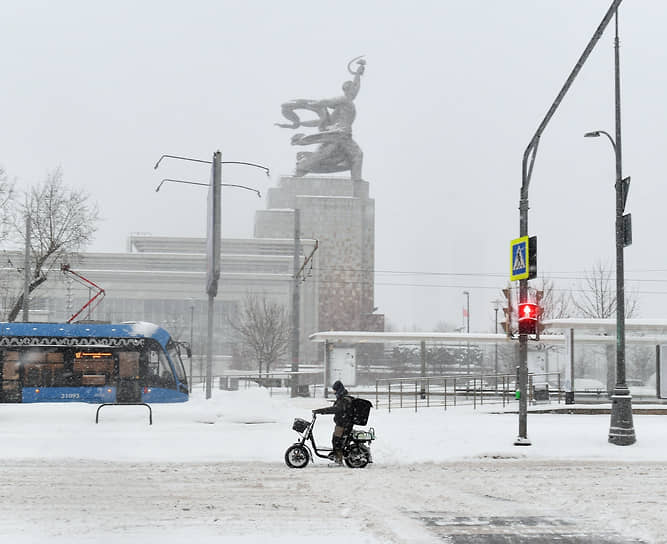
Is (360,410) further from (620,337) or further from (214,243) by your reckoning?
(214,243)

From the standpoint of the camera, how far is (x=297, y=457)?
13664mm

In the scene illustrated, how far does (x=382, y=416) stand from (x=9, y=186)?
2074cm

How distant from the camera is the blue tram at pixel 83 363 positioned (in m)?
25.1

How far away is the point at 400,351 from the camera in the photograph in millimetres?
40469

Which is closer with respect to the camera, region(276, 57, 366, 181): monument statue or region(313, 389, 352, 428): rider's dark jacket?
region(313, 389, 352, 428): rider's dark jacket

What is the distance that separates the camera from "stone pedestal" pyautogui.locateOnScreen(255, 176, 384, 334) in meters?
86.2

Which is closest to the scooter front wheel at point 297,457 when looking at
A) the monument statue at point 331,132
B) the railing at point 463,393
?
the railing at point 463,393

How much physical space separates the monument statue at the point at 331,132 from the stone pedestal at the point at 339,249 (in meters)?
3.33

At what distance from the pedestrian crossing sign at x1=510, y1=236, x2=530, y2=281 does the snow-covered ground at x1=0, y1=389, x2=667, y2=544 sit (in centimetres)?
373

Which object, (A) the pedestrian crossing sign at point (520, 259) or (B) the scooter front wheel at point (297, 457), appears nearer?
(B) the scooter front wheel at point (297, 457)

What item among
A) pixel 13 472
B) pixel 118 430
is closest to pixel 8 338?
pixel 118 430

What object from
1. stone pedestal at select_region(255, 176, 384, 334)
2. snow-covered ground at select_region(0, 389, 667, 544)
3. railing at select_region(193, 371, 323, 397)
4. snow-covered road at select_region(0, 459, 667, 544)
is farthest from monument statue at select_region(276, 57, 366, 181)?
snow-covered road at select_region(0, 459, 667, 544)

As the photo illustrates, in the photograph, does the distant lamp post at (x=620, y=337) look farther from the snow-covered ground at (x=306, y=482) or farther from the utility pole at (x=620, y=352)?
the snow-covered ground at (x=306, y=482)

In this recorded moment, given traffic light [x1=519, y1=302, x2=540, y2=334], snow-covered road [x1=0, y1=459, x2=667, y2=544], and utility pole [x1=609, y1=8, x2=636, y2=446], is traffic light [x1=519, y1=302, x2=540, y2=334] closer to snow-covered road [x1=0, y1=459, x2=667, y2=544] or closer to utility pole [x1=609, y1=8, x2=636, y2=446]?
utility pole [x1=609, y1=8, x2=636, y2=446]
